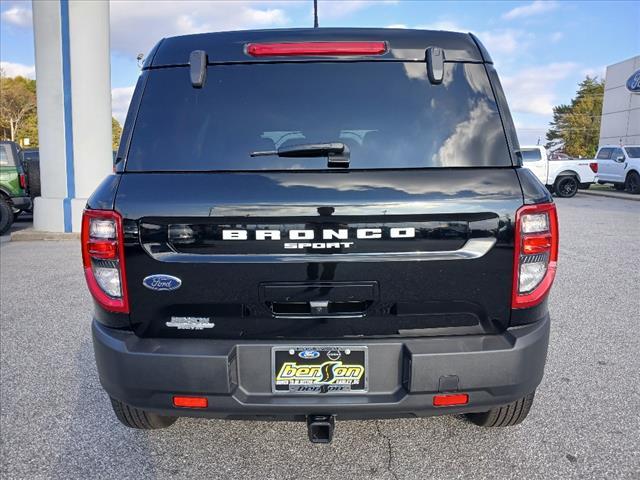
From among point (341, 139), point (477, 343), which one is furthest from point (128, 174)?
point (477, 343)

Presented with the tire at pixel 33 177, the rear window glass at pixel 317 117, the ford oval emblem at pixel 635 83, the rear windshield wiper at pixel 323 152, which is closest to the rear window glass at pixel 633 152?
the ford oval emblem at pixel 635 83

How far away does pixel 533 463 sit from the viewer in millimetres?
2506

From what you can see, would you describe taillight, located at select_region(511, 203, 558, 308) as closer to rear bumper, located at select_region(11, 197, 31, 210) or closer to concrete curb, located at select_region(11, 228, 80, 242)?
concrete curb, located at select_region(11, 228, 80, 242)

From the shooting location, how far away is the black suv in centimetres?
202

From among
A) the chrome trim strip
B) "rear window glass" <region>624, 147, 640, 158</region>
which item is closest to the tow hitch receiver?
the chrome trim strip

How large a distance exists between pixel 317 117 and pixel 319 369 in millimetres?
1097

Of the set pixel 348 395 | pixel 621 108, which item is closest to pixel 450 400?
pixel 348 395

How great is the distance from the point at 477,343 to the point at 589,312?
3679mm

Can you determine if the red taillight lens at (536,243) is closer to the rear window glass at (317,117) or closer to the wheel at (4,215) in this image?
the rear window glass at (317,117)

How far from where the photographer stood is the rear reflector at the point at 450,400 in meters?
2.07

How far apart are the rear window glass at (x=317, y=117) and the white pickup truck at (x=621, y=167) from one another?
22203 mm

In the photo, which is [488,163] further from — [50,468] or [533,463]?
[50,468]

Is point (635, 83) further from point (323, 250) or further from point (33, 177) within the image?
point (323, 250)

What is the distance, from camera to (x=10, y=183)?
36.3ft
